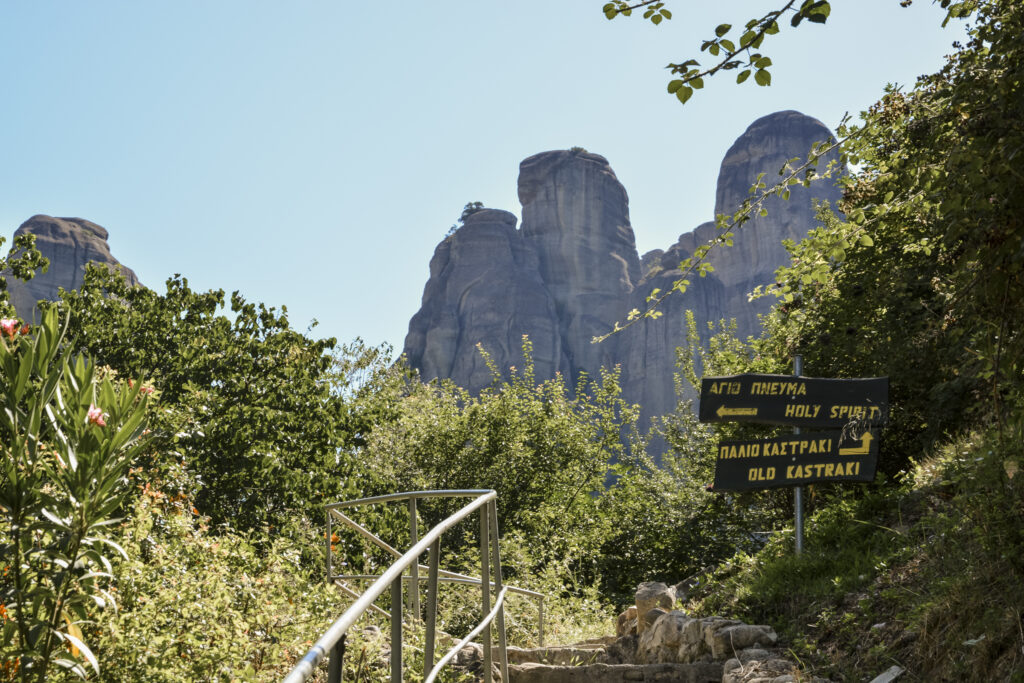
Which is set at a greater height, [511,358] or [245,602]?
[511,358]

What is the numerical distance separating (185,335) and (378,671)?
8069 millimetres

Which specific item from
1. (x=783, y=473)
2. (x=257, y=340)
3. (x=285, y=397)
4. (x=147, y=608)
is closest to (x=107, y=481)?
(x=147, y=608)

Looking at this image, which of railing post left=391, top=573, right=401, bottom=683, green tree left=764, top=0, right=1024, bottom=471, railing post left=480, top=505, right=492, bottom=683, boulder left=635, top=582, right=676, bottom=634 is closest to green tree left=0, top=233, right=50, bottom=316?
boulder left=635, top=582, right=676, bottom=634

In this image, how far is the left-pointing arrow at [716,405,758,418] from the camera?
7.71 metres

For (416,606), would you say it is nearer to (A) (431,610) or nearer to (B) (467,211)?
(A) (431,610)

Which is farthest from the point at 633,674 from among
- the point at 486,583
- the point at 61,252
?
the point at 61,252

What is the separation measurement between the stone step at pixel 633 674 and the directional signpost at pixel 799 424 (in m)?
2.63

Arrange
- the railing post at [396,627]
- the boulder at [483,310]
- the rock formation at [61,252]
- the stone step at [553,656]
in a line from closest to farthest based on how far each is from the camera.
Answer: the railing post at [396,627], the stone step at [553,656], the rock formation at [61,252], the boulder at [483,310]

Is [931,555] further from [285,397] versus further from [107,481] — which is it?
[285,397]

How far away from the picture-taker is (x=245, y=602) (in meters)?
4.39

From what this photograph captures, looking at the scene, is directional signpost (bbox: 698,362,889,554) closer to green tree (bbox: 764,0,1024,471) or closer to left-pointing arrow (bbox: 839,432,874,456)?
left-pointing arrow (bbox: 839,432,874,456)

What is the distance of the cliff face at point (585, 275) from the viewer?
6184cm

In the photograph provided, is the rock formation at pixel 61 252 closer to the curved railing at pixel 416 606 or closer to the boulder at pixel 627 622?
the boulder at pixel 627 622

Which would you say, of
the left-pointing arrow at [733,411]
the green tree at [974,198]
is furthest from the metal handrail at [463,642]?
the left-pointing arrow at [733,411]
